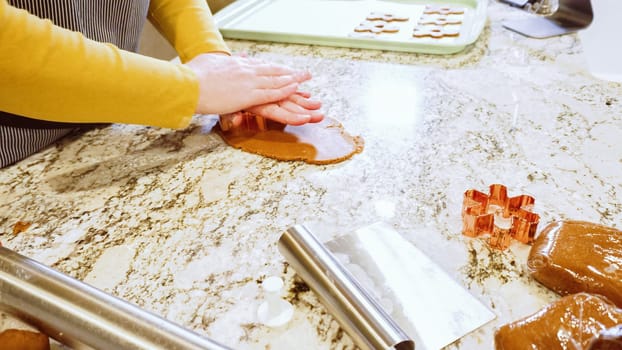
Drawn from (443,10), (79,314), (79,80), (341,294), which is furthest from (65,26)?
(443,10)

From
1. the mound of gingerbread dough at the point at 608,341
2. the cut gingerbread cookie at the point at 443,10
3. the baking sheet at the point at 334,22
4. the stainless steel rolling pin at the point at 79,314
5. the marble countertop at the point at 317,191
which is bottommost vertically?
the marble countertop at the point at 317,191

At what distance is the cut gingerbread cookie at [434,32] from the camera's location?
1.20 meters

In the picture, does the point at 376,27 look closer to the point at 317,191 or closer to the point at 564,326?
the point at 317,191

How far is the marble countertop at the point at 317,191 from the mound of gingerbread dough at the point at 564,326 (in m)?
0.05

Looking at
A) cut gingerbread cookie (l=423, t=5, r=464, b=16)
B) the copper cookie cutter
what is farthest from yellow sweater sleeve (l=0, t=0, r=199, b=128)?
cut gingerbread cookie (l=423, t=5, r=464, b=16)

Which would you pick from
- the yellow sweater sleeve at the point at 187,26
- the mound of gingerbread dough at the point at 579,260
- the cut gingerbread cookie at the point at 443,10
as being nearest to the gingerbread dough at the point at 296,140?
the yellow sweater sleeve at the point at 187,26

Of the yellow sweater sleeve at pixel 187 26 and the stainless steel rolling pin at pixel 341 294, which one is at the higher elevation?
the yellow sweater sleeve at pixel 187 26

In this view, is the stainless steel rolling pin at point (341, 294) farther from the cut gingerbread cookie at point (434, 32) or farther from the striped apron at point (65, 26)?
the cut gingerbread cookie at point (434, 32)

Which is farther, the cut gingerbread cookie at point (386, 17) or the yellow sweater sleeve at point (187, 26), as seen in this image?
the cut gingerbread cookie at point (386, 17)

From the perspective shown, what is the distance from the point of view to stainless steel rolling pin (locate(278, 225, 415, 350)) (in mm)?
469

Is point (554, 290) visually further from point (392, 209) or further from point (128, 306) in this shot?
point (128, 306)

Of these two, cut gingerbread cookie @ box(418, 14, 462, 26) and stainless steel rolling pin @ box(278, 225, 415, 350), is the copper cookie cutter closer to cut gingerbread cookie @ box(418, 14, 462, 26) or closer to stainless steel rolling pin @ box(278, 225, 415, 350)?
stainless steel rolling pin @ box(278, 225, 415, 350)

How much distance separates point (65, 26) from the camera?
818 millimetres

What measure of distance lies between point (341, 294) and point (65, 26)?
25.6 inches
